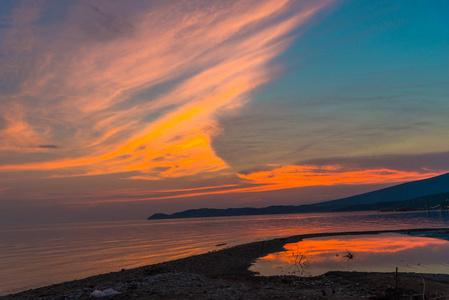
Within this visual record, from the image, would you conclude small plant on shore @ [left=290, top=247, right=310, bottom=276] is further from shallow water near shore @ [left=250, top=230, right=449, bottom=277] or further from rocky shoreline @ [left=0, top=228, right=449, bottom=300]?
rocky shoreline @ [left=0, top=228, right=449, bottom=300]

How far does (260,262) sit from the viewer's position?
1518 inches

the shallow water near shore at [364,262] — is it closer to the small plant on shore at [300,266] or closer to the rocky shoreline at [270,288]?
the small plant on shore at [300,266]

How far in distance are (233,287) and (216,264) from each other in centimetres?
1662

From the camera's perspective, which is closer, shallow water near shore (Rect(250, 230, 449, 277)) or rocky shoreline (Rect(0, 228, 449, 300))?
rocky shoreline (Rect(0, 228, 449, 300))

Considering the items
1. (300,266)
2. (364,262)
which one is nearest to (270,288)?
(300,266)

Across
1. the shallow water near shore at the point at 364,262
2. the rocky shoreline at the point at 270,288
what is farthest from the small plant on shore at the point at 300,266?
the rocky shoreline at the point at 270,288

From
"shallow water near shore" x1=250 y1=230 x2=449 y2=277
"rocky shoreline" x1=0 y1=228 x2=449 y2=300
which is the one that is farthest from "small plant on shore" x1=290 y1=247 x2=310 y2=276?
"rocky shoreline" x1=0 y1=228 x2=449 y2=300

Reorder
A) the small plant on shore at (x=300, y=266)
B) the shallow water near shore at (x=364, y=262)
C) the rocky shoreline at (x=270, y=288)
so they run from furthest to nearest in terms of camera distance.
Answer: the shallow water near shore at (x=364, y=262), the small plant on shore at (x=300, y=266), the rocky shoreline at (x=270, y=288)

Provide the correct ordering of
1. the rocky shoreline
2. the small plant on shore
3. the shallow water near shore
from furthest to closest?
1. the shallow water near shore
2. the small plant on shore
3. the rocky shoreline

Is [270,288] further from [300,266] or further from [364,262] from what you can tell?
[364,262]

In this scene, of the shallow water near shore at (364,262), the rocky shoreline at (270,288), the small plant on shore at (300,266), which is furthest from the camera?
the shallow water near shore at (364,262)

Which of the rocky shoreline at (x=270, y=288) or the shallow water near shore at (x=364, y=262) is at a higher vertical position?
the rocky shoreline at (x=270, y=288)

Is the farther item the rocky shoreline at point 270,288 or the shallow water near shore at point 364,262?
the shallow water near shore at point 364,262

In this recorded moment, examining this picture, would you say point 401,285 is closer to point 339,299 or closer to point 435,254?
point 339,299
